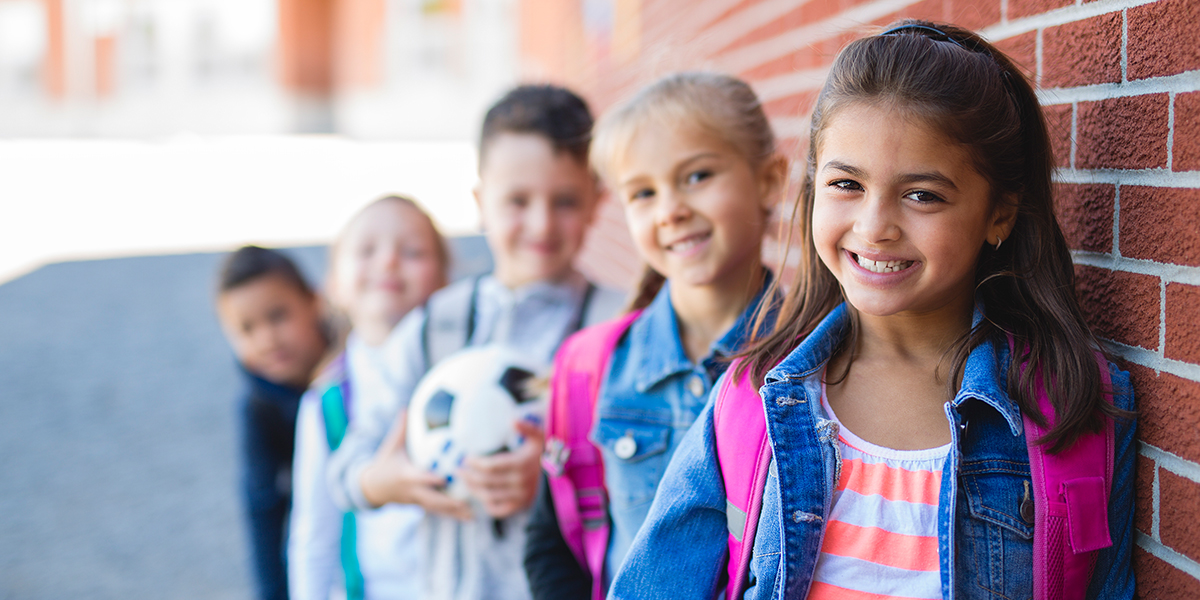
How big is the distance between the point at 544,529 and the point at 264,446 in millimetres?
1570

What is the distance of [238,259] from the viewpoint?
326cm

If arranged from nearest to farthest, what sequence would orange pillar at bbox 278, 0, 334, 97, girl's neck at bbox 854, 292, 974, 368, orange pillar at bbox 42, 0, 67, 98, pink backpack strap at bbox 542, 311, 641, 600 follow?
girl's neck at bbox 854, 292, 974, 368, pink backpack strap at bbox 542, 311, 641, 600, orange pillar at bbox 42, 0, 67, 98, orange pillar at bbox 278, 0, 334, 97

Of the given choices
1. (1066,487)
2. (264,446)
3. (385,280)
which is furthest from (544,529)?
(264,446)

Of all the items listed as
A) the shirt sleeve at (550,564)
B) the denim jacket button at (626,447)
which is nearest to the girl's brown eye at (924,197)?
the denim jacket button at (626,447)

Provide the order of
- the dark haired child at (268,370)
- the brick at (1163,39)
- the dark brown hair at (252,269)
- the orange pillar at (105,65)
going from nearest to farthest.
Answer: the brick at (1163,39) → the dark haired child at (268,370) → the dark brown hair at (252,269) → the orange pillar at (105,65)

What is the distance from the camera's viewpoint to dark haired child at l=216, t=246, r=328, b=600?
10.00 feet

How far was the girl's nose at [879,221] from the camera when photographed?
1238mm

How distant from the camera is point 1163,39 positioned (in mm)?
1195

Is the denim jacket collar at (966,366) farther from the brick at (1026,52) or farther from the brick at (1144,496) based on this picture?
the brick at (1026,52)

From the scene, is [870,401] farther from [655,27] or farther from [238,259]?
[655,27]

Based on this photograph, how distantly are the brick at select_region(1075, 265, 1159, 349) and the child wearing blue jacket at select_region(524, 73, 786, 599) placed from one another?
58 centimetres

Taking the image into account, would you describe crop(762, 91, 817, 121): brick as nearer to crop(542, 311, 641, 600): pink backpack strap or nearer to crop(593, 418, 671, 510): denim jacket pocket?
crop(542, 311, 641, 600): pink backpack strap

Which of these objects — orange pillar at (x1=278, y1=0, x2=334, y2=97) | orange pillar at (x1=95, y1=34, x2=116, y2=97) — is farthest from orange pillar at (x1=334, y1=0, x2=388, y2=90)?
orange pillar at (x1=95, y1=34, x2=116, y2=97)

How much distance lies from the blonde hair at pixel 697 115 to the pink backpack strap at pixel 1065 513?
847 millimetres
